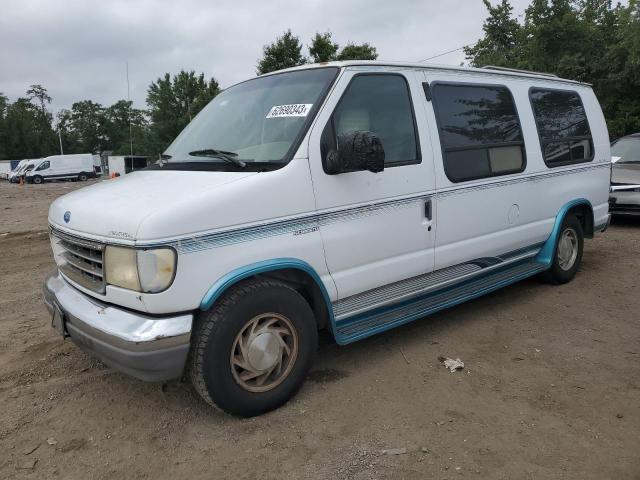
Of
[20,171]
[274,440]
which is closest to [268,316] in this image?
[274,440]

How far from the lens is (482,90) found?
15.3 ft

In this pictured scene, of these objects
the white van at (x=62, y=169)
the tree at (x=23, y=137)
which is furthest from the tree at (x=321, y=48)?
the tree at (x=23, y=137)

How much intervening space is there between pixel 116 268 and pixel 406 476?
1894mm

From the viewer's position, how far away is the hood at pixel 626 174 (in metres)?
8.84

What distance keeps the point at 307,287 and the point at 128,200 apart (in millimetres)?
1246

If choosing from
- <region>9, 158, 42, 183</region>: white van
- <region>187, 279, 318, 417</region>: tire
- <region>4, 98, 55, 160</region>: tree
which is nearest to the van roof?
<region>187, 279, 318, 417</region>: tire

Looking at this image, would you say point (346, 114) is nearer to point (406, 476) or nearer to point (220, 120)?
point (220, 120)

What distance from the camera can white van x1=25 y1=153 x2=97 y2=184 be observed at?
40.2 metres

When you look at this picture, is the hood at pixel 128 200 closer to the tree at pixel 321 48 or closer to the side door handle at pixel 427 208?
the side door handle at pixel 427 208

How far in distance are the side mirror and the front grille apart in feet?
4.81

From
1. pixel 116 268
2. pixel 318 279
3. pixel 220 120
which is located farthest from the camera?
pixel 220 120

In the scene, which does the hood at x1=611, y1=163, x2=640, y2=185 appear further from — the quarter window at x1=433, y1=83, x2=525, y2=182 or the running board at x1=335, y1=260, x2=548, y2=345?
the quarter window at x1=433, y1=83, x2=525, y2=182

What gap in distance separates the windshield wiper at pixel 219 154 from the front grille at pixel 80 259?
36.7 inches

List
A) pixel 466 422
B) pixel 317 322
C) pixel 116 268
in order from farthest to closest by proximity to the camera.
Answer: pixel 317 322
pixel 466 422
pixel 116 268
